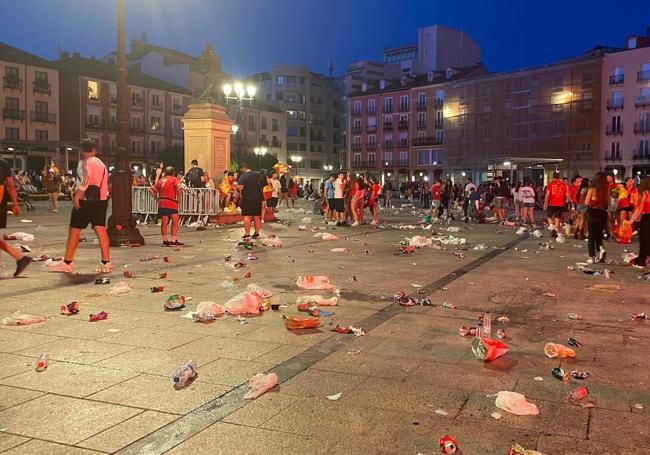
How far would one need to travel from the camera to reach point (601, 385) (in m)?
4.50

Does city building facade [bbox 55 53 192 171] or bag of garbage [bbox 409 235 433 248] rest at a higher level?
city building facade [bbox 55 53 192 171]

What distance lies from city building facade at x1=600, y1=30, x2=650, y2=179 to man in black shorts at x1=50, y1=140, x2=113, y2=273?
5921 centimetres

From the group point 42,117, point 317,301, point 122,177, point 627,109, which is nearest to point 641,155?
point 627,109

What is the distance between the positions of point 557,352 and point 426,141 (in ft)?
265

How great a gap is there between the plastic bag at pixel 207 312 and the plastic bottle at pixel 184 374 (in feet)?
5.79

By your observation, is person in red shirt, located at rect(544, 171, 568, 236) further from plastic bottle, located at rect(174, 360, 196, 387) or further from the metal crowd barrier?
plastic bottle, located at rect(174, 360, 196, 387)

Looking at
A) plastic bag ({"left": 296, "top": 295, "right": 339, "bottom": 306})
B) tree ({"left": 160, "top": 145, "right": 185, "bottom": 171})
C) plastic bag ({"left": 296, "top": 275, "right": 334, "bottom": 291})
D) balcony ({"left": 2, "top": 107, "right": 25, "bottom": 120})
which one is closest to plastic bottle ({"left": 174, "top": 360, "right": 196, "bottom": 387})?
plastic bag ({"left": 296, "top": 295, "right": 339, "bottom": 306})

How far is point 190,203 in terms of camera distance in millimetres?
18812

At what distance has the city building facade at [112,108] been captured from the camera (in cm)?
6506

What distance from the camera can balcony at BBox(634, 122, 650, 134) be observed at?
198ft

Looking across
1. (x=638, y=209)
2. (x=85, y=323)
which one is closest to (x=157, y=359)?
(x=85, y=323)

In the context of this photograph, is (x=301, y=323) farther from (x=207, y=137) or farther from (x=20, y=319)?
(x=207, y=137)

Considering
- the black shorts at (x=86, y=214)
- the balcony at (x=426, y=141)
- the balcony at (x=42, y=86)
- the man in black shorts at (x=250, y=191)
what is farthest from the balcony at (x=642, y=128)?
the black shorts at (x=86, y=214)

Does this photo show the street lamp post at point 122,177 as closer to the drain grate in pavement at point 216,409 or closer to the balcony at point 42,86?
the drain grate in pavement at point 216,409
